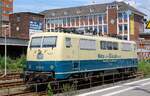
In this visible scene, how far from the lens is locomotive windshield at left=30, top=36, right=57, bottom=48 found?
20.7 m

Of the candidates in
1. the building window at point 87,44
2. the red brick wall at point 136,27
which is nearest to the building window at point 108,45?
the building window at point 87,44

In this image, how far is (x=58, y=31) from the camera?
21.6m

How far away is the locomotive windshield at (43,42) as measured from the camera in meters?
20.7

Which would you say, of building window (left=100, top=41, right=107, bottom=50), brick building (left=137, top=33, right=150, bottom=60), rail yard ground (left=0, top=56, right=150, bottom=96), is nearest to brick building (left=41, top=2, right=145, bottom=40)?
brick building (left=137, top=33, right=150, bottom=60)

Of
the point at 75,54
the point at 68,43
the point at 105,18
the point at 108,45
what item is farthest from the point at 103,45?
the point at 105,18

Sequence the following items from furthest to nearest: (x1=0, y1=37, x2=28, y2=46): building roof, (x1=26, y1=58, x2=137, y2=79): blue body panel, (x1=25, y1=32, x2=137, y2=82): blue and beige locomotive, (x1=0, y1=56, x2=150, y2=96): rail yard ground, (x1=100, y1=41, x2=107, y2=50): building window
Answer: (x1=0, y1=37, x2=28, y2=46): building roof → (x1=100, y1=41, x2=107, y2=50): building window → (x1=25, y1=32, x2=137, y2=82): blue and beige locomotive → (x1=26, y1=58, x2=137, y2=79): blue body panel → (x1=0, y1=56, x2=150, y2=96): rail yard ground

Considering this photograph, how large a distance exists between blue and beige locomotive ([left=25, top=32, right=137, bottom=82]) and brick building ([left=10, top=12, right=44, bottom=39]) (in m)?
48.3

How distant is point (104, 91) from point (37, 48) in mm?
4295

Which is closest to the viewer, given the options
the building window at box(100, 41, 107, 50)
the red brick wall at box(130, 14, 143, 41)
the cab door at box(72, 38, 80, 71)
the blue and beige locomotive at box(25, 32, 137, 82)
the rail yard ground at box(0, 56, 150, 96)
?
the rail yard ground at box(0, 56, 150, 96)

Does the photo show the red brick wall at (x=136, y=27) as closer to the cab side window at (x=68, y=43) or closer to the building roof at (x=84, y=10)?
the building roof at (x=84, y=10)

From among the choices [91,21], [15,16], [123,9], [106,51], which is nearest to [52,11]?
[91,21]

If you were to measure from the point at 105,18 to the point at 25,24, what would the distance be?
42172mm

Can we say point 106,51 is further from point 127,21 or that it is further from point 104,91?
point 127,21

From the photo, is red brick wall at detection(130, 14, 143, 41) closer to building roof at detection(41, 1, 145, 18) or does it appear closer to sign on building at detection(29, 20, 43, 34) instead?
building roof at detection(41, 1, 145, 18)
